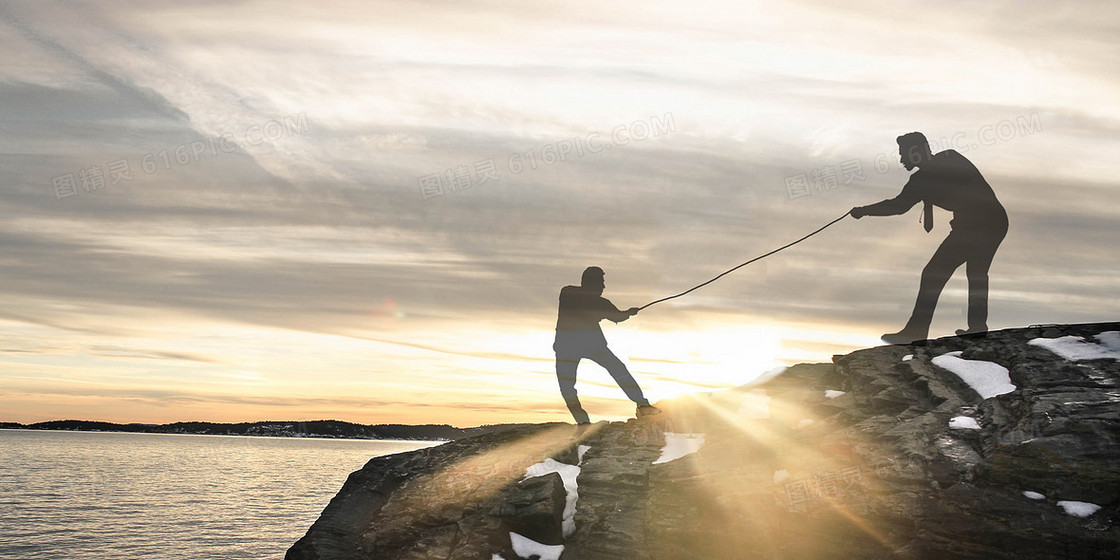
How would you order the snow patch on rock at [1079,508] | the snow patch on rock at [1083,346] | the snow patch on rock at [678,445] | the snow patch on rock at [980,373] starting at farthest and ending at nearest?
the snow patch on rock at [678,445]
the snow patch on rock at [1083,346]
the snow patch on rock at [980,373]
the snow patch on rock at [1079,508]

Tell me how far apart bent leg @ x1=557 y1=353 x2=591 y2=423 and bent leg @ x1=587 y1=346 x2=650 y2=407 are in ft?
1.60

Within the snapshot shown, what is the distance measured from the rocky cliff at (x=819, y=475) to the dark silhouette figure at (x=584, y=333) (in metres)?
1.30

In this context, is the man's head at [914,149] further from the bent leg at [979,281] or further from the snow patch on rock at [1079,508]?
the snow patch on rock at [1079,508]

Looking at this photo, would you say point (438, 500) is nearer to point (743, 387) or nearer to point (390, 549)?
point (390, 549)

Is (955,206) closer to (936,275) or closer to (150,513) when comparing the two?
(936,275)

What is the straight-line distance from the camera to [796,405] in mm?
15516

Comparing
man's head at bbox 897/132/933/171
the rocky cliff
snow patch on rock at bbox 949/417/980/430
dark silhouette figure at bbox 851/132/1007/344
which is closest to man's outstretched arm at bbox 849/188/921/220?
dark silhouette figure at bbox 851/132/1007/344

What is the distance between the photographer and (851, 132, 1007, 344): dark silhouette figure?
14805mm

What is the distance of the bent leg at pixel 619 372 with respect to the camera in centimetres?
1605

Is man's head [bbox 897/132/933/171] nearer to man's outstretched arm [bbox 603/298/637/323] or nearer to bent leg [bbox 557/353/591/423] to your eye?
man's outstretched arm [bbox 603/298/637/323]

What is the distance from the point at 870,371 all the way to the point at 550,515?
7.63 m

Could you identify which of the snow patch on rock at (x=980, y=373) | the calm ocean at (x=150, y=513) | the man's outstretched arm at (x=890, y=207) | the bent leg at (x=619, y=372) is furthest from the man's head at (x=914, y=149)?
the calm ocean at (x=150, y=513)

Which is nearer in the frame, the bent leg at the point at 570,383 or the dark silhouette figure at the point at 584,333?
the dark silhouette figure at the point at 584,333

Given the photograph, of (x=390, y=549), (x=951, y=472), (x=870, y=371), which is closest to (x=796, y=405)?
(x=870, y=371)
